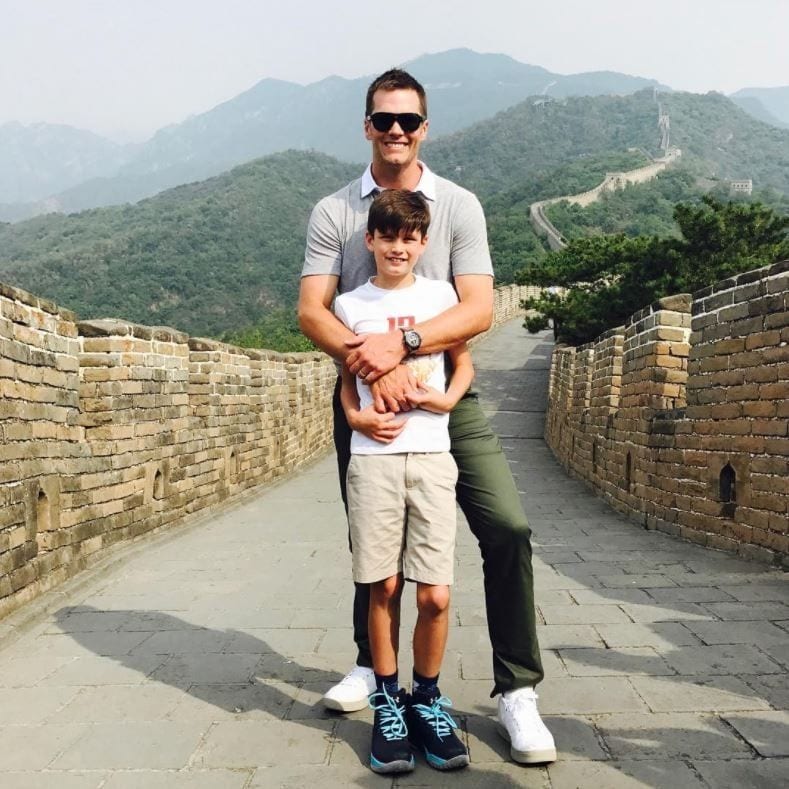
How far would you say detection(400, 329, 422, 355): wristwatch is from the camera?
2.50m

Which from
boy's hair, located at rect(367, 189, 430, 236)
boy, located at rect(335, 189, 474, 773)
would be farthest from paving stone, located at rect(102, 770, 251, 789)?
boy's hair, located at rect(367, 189, 430, 236)

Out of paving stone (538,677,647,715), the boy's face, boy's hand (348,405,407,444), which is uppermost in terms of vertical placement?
the boy's face

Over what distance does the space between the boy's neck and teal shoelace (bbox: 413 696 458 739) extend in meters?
1.25

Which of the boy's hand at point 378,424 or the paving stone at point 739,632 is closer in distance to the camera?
the boy's hand at point 378,424

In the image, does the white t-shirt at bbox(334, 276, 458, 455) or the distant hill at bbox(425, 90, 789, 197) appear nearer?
the white t-shirt at bbox(334, 276, 458, 455)

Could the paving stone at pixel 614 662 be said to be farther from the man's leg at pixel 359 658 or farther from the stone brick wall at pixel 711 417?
the stone brick wall at pixel 711 417

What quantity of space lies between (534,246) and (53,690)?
5353cm

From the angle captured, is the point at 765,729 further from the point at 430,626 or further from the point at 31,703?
the point at 31,703

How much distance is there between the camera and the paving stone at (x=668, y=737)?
2.52 m

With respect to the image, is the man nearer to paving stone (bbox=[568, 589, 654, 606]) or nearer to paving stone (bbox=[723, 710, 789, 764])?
paving stone (bbox=[723, 710, 789, 764])

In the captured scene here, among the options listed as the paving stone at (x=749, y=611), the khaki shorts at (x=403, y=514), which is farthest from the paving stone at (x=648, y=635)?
the khaki shorts at (x=403, y=514)

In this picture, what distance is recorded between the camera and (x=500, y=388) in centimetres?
2661

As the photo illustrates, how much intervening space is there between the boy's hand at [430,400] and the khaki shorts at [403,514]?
135 millimetres

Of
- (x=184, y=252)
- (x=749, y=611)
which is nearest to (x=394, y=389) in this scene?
(x=749, y=611)
